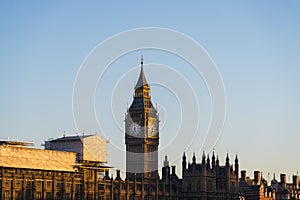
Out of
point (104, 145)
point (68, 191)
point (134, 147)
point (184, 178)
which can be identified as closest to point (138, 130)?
point (134, 147)

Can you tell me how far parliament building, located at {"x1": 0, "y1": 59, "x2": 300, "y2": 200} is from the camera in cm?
13100

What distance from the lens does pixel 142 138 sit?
638 ft

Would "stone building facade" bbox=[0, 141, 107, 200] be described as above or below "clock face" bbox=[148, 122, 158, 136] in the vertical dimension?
below

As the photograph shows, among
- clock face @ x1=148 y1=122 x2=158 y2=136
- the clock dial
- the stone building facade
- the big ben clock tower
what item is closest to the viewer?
the stone building facade

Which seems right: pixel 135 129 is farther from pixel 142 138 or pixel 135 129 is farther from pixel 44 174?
pixel 44 174

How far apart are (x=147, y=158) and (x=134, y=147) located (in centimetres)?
500

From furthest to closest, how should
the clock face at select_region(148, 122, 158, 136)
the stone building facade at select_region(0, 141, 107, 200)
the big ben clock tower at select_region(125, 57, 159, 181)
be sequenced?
the clock face at select_region(148, 122, 158, 136) < the big ben clock tower at select_region(125, 57, 159, 181) < the stone building facade at select_region(0, 141, 107, 200)

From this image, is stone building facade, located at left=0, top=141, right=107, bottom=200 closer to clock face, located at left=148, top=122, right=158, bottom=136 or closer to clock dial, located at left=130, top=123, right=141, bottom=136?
clock dial, located at left=130, top=123, right=141, bottom=136

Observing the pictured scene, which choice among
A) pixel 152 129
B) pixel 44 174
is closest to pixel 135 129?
pixel 152 129

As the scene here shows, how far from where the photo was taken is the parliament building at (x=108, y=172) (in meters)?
131


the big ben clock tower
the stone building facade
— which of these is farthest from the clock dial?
the stone building facade

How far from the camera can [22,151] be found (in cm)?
13212

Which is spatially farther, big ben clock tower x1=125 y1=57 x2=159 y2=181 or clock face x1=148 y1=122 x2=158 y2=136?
clock face x1=148 y1=122 x2=158 y2=136

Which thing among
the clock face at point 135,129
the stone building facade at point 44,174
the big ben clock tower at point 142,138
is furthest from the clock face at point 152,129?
the stone building facade at point 44,174
